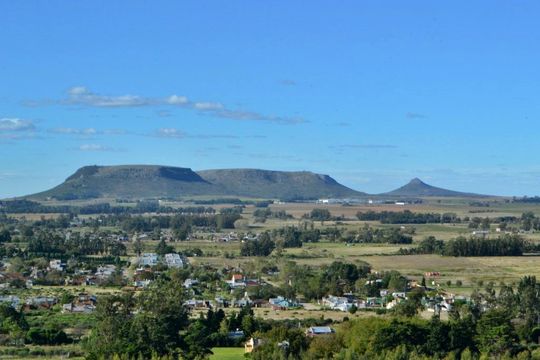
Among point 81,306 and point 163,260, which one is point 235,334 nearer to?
point 81,306

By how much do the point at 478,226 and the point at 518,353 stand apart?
3599 inches

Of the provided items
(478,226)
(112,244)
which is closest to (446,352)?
(112,244)

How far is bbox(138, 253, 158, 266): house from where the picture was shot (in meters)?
73.2

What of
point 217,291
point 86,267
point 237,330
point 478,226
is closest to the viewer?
point 237,330

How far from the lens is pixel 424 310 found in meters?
48.2

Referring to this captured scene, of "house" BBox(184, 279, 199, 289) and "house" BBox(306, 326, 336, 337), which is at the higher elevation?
"house" BBox(184, 279, 199, 289)

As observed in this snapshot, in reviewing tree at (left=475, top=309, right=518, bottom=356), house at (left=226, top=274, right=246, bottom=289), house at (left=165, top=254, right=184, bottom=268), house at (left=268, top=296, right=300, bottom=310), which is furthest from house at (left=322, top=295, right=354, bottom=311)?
house at (left=165, top=254, right=184, bottom=268)

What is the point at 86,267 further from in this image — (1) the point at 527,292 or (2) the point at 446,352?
(2) the point at 446,352

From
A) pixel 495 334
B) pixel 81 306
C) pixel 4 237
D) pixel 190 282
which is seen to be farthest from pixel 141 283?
pixel 4 237

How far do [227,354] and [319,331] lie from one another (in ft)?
15.3

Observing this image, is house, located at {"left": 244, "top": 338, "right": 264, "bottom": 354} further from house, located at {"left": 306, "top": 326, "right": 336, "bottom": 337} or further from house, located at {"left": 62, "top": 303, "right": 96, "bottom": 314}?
house, located at {"left": 62, "top": 303, "right": 96, "bottom": 314}

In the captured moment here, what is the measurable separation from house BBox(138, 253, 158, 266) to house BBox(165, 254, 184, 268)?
0.95 metres

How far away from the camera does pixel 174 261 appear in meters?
74.3

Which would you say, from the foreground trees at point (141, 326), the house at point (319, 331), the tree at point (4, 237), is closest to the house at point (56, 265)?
the tree at point (4, 237)
